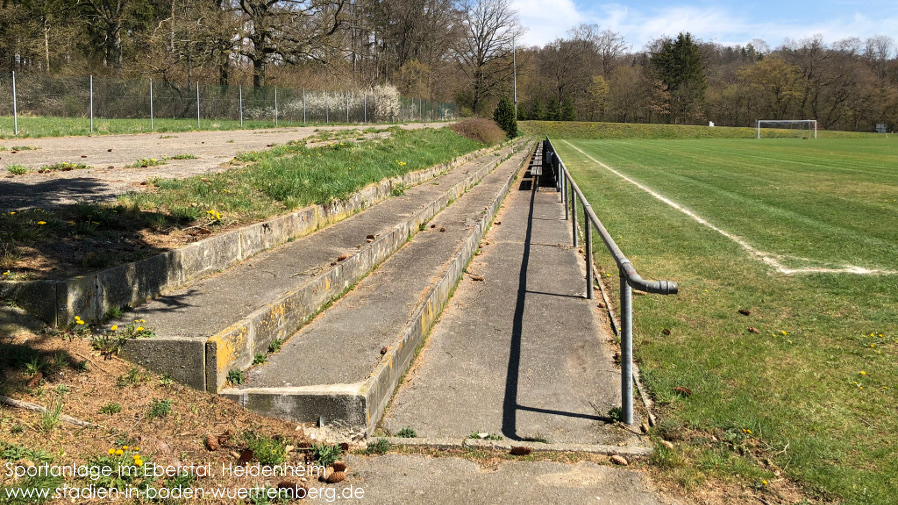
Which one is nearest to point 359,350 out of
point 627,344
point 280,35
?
point 627,344

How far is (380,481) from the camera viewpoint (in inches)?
129

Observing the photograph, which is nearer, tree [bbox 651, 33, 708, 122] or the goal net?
the goal net

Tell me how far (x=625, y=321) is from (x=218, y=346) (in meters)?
2.35

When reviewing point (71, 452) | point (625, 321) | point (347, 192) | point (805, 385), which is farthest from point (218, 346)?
point (347, 192)

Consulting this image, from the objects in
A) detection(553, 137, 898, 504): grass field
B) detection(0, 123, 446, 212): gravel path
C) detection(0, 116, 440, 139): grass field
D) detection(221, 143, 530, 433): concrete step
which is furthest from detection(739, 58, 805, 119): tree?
detection(221, 143, 530, 433): concrete step

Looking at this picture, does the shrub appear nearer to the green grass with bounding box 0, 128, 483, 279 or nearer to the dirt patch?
the green grass with bounding box 0, 128, 483, 279

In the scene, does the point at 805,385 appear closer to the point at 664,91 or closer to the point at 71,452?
the point at 71,452

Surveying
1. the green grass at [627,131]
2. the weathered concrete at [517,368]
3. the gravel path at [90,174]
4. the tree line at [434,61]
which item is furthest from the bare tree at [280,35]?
the green grass at [627,131]

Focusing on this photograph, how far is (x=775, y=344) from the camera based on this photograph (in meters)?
5.30

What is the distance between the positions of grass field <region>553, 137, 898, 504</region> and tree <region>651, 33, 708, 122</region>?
288ft

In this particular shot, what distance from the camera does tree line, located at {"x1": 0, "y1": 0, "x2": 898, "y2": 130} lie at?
114ft

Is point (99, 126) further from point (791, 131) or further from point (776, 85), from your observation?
point (776, 85)

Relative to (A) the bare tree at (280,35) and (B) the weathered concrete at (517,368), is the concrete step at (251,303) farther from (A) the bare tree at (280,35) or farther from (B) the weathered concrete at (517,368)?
(A) the bare tree at (280,35)

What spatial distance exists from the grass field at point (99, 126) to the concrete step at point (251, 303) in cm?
1305
